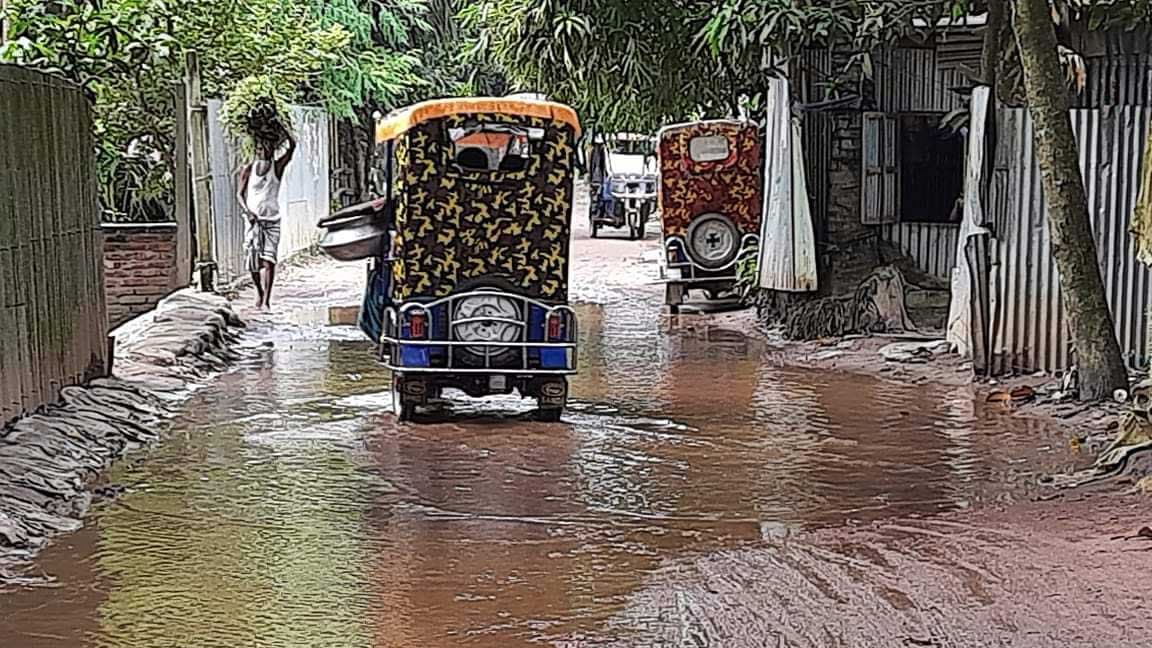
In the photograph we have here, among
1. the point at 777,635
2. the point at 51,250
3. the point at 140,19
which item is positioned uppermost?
the point at 140,19

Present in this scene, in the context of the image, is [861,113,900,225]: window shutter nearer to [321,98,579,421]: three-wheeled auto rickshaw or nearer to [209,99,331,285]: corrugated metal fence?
[321,98,579,421]: three-wheeled auto rickshaw

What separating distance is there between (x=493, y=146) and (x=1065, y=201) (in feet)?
12.8

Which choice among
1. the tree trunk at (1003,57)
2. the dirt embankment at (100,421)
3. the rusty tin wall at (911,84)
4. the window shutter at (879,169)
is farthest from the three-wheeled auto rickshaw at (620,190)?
the tree trunk at (1003,57)

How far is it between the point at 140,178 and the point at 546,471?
32.2 feet

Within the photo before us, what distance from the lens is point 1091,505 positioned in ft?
25.9

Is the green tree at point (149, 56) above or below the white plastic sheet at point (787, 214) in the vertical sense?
above

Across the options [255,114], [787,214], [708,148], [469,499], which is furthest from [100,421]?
[708,148]

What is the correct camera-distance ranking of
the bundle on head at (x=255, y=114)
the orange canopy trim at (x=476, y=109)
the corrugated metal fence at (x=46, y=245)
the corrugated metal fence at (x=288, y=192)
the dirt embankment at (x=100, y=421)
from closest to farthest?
the dirt embankment at (x=100, y=421) < the corrugated metal fence at (x=46, y=245) < the orange canopy trim at (x=476, y=109) < the bundle on head at (x=255, y=114) < the corrugated metal fence at (x=288, y=192)

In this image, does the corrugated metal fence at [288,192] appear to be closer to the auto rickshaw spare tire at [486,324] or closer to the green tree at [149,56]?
the green tree at [149,56]

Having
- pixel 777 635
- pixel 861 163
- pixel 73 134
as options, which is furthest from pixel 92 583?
pixel 861 163

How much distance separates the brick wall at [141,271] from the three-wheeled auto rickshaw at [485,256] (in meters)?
6.03

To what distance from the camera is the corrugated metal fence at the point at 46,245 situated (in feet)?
28.8

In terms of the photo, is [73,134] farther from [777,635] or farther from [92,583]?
[777,635]

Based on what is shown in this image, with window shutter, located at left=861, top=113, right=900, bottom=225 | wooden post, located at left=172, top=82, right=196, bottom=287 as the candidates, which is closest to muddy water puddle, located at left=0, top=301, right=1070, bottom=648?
wooden post, located at left=172, top=82, right=196, bottom=287
